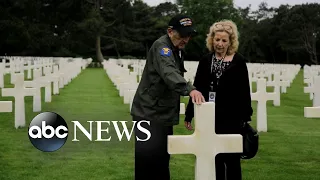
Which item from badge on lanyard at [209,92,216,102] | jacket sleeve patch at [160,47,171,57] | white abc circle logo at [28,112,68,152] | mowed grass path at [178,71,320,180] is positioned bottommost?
mowed grass path at [178,71,320,180]

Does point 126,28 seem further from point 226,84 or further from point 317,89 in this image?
point 226,84

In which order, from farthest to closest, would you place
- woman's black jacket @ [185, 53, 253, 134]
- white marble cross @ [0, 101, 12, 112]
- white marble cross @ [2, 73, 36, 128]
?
1. white marble cross @ [2, 73, 36, 128]
2. white marble cross @ [0, 101, 12, 112]
3. woman's black jacket @ [185, 53, 253, 134]

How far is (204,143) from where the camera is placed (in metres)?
3.33

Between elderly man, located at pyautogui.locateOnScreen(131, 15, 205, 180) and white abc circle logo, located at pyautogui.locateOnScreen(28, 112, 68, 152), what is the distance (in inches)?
94.6

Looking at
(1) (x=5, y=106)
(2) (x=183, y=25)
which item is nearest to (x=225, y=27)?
(2) (x=183, y=25)

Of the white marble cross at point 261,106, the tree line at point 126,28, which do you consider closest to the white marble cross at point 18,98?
the white marble cross at point 261,106

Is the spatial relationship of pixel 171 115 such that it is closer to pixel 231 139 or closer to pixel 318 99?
pixel 231 139

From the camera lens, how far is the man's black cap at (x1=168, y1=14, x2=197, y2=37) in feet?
12.5

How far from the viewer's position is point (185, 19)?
12.5ft

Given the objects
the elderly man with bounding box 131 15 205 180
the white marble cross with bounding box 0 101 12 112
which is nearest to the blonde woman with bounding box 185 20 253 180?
the elderly man with bounding box 131 15 205 180

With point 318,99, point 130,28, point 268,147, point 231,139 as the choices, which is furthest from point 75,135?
point 130,28

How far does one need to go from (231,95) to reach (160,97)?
0.50 meters

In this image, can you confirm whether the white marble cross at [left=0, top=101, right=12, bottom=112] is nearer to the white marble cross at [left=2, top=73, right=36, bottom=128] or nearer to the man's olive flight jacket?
the man's olive flight jacket

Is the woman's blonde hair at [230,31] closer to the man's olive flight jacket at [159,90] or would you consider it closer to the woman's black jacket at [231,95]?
the woman's black jacket at [231,95]
